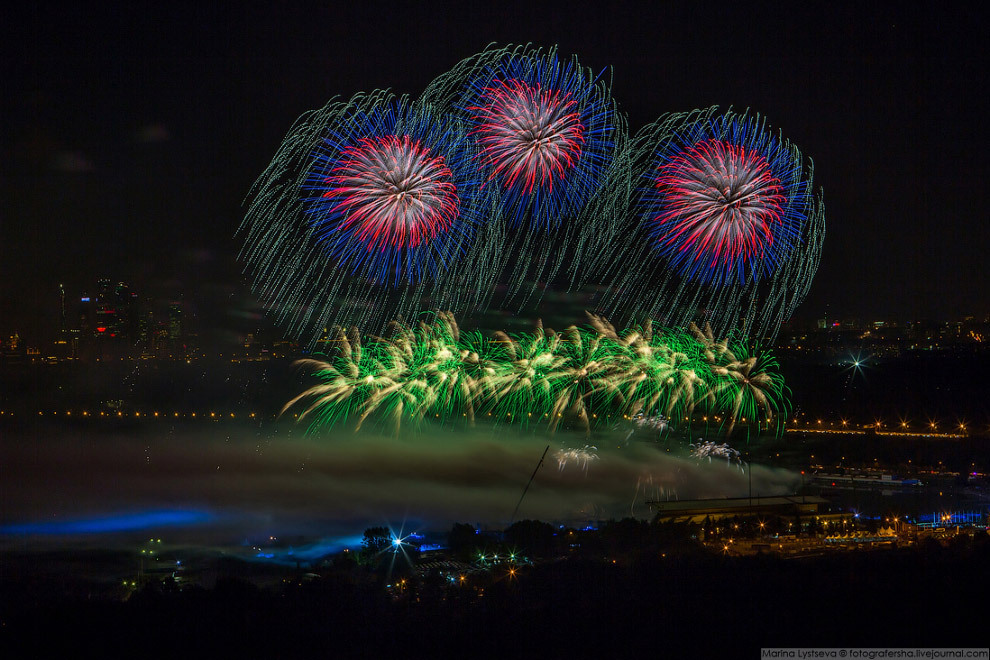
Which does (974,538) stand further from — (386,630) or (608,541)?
(386,630)

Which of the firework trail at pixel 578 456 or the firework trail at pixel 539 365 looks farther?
the firework trail at pixel 578 456

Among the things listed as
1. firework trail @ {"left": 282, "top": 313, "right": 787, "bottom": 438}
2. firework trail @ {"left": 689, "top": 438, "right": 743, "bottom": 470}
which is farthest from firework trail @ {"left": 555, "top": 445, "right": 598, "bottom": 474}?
firework trail @ {"left": 282, "top": 313, "right": 787, "bottom": 438}

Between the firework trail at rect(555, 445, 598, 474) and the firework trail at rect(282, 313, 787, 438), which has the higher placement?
the firework trail at rect(282, 313, 787, 438)

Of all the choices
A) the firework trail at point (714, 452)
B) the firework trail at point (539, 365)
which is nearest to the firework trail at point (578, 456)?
the firework trail at point (714, 452)

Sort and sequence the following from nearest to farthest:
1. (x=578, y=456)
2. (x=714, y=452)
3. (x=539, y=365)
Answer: (x=539, y=365) → (x=714, y=452) → (x=578, y=456)

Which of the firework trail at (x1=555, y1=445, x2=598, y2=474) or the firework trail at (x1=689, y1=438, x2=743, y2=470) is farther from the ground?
the firework trail at (x1=689, y1=438, x2=743, y2=470)

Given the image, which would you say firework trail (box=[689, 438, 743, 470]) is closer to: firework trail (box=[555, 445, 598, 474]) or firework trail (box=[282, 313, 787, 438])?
firework trail (box=[555, 445, 598, 474])

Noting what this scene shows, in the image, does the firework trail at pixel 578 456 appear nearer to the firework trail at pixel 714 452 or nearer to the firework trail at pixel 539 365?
the firework trail at pixel 714 452

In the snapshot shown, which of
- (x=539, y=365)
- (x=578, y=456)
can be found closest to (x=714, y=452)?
(x=578, y=456)

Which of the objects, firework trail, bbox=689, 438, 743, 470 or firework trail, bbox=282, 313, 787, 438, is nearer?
firework trail, bbox=282, 313, 787, 438

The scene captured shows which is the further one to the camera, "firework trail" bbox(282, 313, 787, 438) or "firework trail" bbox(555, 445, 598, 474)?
"firework trail" bbox(555, 445, 598, 474)

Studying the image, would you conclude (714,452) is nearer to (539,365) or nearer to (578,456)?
(578,456)
